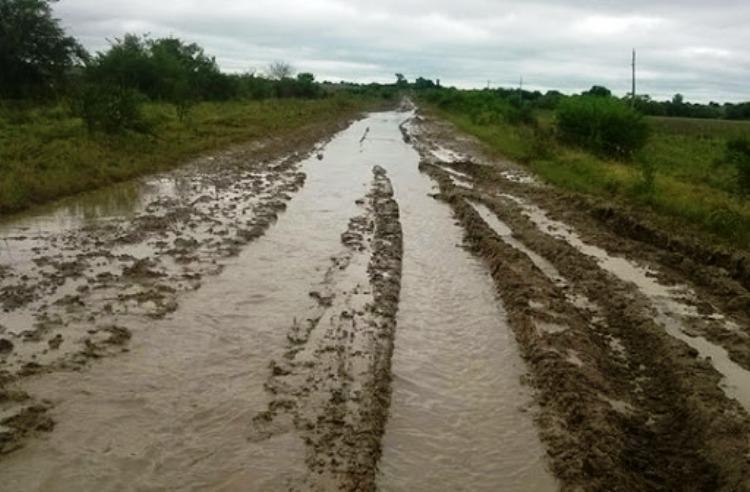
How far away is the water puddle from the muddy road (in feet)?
0.16

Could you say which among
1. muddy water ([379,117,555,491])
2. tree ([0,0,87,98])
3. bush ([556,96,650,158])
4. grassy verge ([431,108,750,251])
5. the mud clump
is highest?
tree ([0,0,87,98])

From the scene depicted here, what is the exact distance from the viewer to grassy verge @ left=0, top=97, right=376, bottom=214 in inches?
620

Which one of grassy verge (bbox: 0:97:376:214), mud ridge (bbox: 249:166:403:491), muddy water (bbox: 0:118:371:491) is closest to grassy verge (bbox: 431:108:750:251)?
mud ridge (bbox: 249:166:403:491)

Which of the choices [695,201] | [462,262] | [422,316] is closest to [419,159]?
[695,201]

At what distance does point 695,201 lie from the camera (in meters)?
16.4

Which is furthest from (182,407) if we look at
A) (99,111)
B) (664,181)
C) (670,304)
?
(99,111)

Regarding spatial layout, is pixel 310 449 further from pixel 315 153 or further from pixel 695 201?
pixel 315 153

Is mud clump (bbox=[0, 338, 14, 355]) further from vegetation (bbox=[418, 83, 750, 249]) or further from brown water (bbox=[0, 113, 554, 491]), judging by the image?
vegetation (bbox=[418, 83, 750, 249])

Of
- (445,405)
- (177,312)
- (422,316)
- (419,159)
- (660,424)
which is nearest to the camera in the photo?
(660,424)

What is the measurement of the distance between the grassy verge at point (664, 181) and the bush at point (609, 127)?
3.03 feet

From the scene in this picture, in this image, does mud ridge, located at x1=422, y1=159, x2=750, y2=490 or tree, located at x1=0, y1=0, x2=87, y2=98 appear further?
tree, located at x1=0, y1=0, x2=87, y2=98

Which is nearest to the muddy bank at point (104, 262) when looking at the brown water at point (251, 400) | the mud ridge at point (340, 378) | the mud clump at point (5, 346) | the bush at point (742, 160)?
the mud clump at point (5, 346)

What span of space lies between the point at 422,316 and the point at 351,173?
1392cm

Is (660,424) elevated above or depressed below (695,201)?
below
